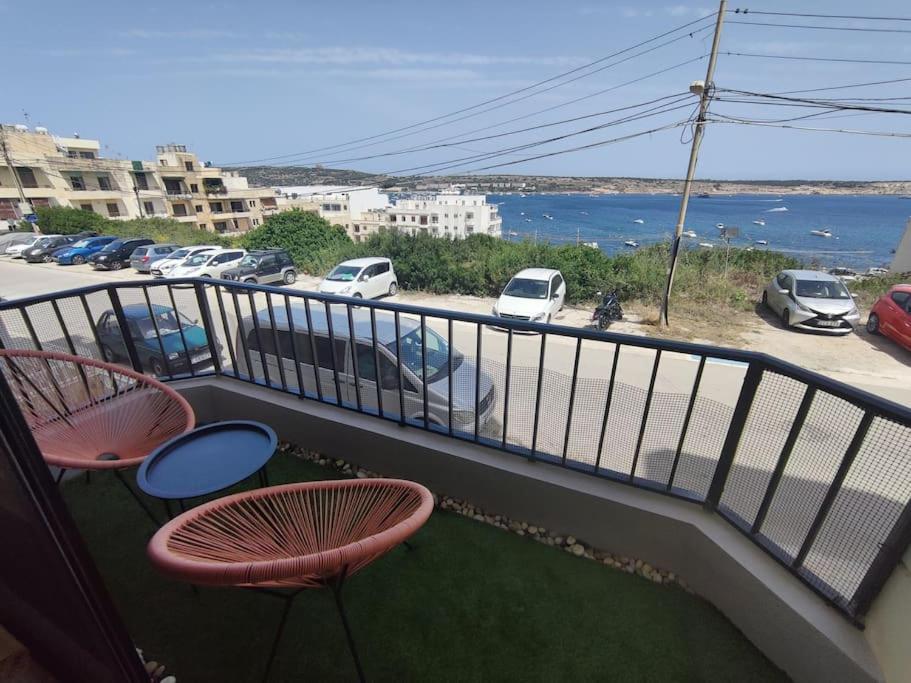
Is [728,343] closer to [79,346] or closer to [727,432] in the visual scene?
[727,432]

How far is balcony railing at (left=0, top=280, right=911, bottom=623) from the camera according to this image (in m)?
1.35

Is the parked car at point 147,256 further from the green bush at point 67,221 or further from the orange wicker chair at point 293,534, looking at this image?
the orange wicker chair at point 293,534

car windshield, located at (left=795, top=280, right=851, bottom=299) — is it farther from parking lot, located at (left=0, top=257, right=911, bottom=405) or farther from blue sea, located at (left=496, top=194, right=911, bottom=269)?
blue sea, located at (left=496, top=194, right=911, bottom=269)

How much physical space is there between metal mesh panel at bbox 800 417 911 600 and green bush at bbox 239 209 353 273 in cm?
1748

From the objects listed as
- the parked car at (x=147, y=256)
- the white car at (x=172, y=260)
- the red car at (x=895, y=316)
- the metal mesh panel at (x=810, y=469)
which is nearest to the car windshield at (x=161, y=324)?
the metal mesh panel at (x=810, y=469)

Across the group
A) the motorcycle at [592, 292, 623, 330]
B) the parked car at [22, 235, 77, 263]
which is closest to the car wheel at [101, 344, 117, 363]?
the motorcycle at [592, 292, 623, 330]

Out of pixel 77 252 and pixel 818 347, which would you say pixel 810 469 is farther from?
pixel 77 252

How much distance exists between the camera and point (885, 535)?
1.28 metres

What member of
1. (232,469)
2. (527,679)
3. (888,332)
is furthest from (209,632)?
(888,332)

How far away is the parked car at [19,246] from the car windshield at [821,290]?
2913 cm

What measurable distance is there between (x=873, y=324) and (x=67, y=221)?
3499 cm

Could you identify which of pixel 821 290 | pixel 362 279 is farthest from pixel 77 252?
pixel 821 290

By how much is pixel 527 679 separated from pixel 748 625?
3.13 ft

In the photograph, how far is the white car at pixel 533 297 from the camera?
30.8 feet
